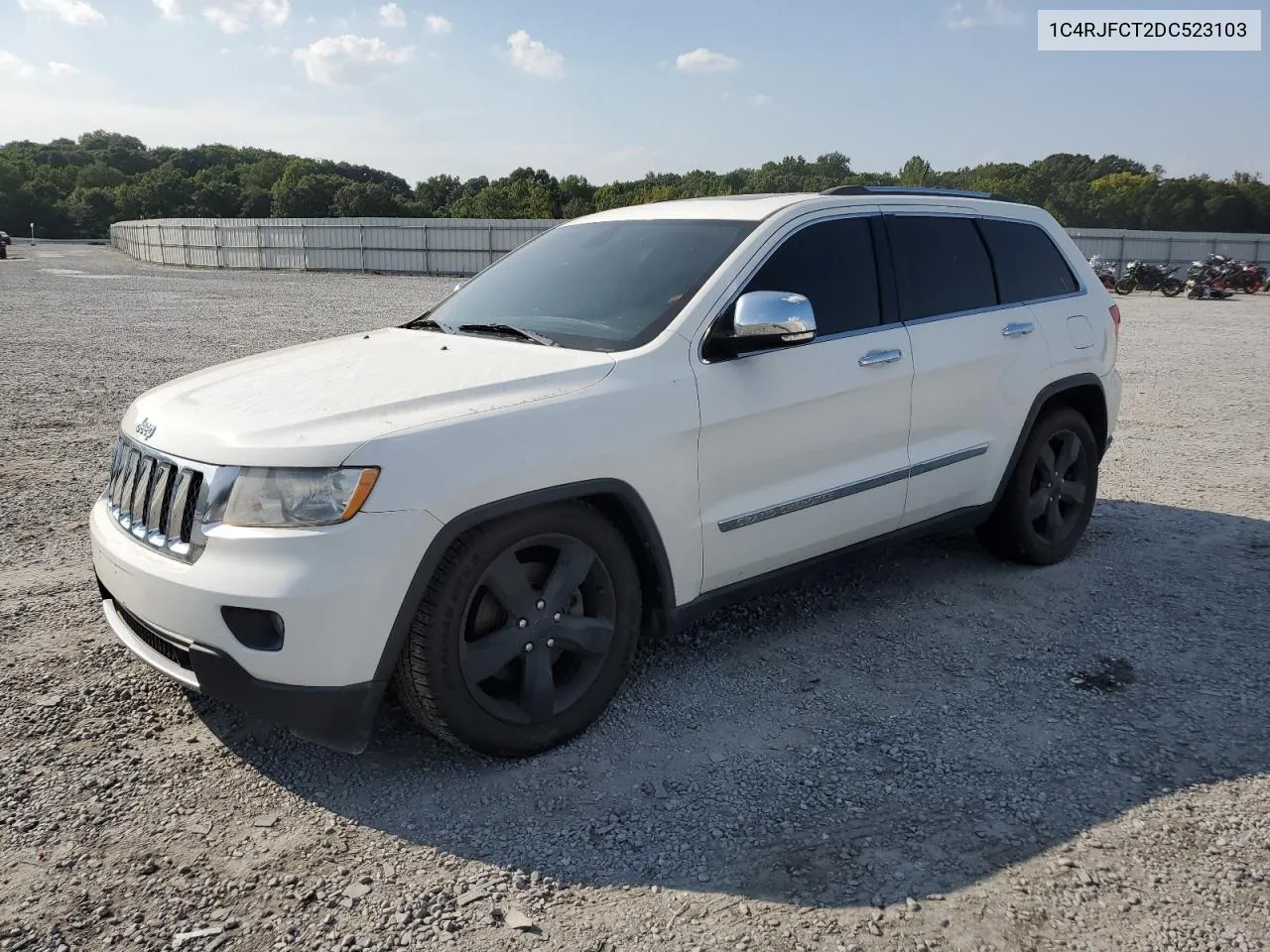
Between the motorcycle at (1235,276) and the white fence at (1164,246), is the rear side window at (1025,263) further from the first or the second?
the white fence at (1164,246)

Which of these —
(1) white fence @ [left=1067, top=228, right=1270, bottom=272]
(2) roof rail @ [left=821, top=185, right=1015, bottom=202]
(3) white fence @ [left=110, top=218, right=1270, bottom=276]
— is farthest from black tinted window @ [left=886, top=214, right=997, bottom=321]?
(1) white fence @ [left=1067, top=228, right=1270, bottom=272]

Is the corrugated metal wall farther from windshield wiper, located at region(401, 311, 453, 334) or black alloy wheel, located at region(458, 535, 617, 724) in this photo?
black alloy wheel, located at region(458, 535, 617, 724)

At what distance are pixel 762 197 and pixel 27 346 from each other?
12908 mm

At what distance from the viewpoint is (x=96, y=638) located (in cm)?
417

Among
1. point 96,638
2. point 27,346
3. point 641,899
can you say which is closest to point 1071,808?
point 641,899

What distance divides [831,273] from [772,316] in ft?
2.62

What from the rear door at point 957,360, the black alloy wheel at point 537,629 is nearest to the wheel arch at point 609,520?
the black alloy wheel at point 537,629

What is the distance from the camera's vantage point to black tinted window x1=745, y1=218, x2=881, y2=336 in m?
3.95

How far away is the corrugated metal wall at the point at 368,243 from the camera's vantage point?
40.9m

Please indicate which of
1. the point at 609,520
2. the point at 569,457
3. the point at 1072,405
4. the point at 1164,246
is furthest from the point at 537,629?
the point at 1164,246

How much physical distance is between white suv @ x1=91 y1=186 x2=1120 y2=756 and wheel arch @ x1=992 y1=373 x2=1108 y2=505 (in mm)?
34

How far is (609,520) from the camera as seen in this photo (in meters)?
3.42

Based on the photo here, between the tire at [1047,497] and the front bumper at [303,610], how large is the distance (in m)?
3.20

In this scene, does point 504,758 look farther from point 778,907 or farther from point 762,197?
point 762,197
